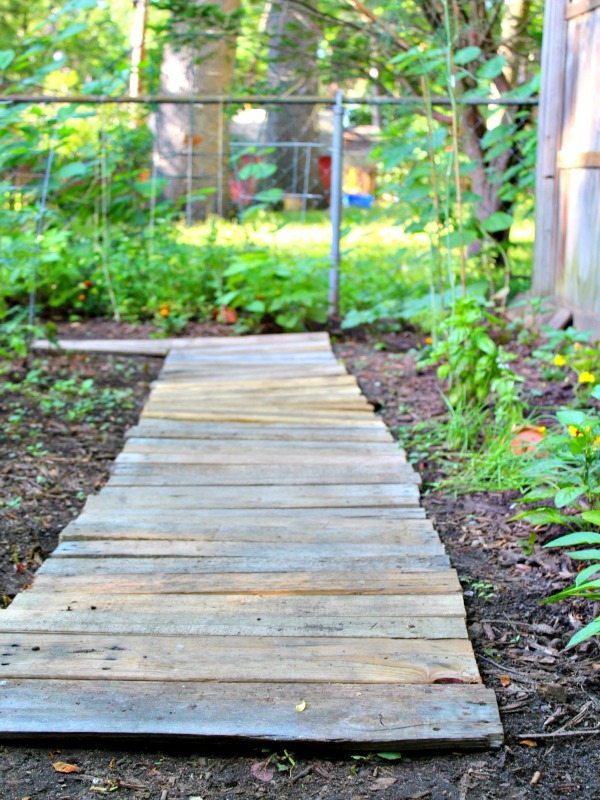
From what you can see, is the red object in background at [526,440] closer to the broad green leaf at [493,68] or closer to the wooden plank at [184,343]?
the wooden plank at [184,343]

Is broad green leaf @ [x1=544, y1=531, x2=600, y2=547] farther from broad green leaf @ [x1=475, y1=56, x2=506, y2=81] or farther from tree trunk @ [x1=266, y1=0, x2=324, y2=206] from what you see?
tree trunk @ [x1=266, y1=0, x2=324, y2=206]

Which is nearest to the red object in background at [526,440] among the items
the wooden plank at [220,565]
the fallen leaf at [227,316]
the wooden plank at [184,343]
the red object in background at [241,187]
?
the wooden plank at [220,565]

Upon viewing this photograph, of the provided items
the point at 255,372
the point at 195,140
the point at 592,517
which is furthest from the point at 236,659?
the point at 195,140

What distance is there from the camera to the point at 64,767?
5.55 ft

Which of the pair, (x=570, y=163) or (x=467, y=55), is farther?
(x=467, y=55)

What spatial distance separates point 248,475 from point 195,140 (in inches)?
184

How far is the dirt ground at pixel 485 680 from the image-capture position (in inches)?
64.7

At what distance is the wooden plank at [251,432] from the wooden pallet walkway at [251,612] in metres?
0.06

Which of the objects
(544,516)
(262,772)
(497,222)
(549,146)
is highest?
(549,146)

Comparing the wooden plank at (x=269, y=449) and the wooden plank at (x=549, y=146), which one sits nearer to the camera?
the wooden plank at (x=269, y=449)

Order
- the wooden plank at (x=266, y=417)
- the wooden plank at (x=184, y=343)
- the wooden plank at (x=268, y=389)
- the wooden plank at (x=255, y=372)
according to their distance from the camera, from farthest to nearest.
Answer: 1. the wooden plank at (x=184, y=343)
2. the wooden plank at (x=255, y=372)
3. the wooden plank at (x=268, y=389)
4. the wooden plank at (x=266, y=417)

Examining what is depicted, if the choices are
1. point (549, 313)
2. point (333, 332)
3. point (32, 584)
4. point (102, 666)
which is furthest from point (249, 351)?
point (102, 666)

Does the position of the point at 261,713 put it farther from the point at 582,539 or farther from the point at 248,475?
the point at 248,475

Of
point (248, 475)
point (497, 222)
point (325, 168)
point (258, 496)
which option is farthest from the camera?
point (325, 168)
